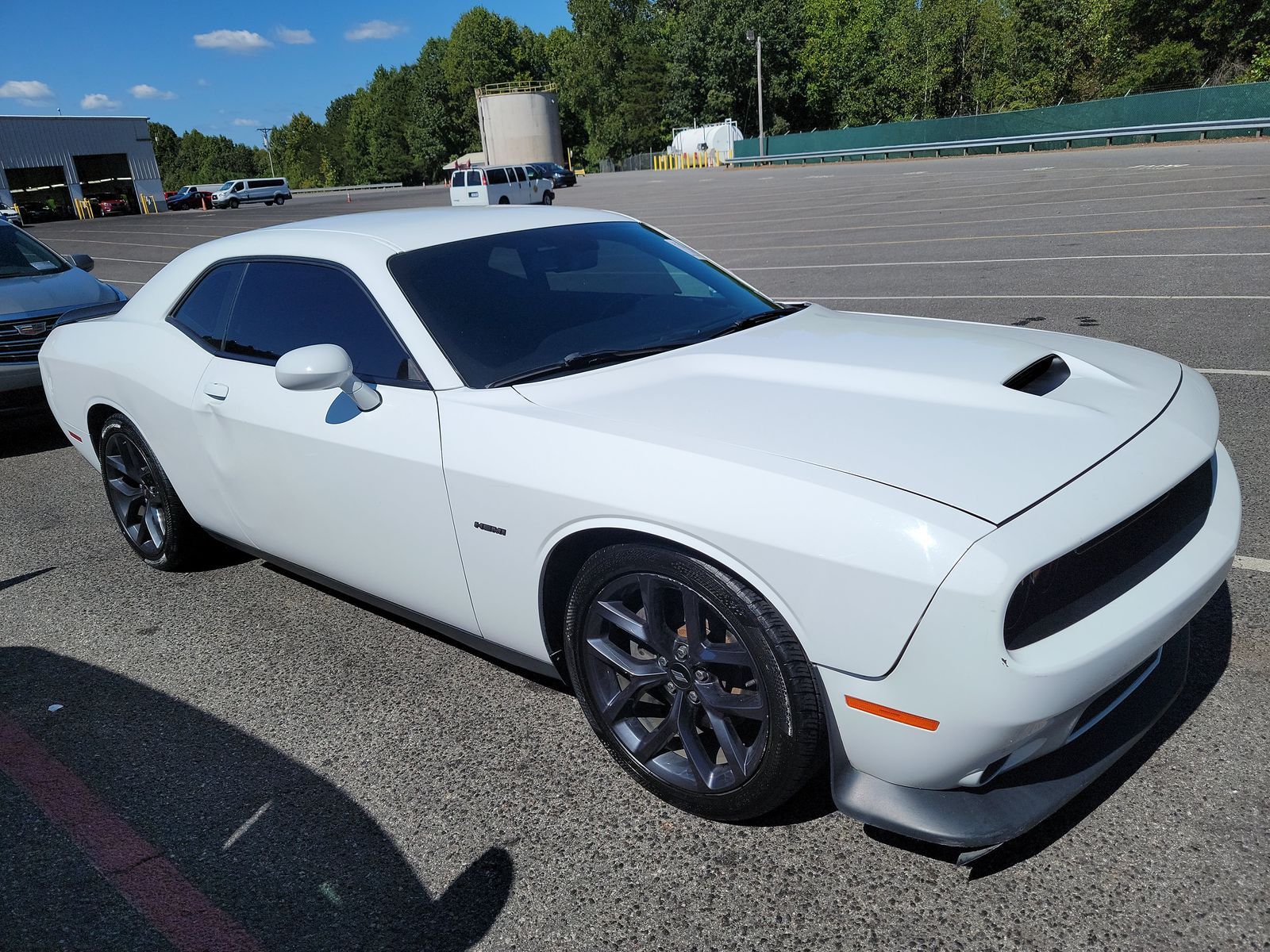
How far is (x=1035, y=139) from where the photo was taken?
3822 centimetres

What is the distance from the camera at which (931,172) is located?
31.4 m

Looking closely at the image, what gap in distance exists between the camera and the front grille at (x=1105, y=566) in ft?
6.26

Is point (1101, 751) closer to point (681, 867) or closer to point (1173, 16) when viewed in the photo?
point (681, 867)

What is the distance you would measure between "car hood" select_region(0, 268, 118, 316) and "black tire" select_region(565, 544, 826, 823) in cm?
601

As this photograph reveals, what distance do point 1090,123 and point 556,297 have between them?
43014mm

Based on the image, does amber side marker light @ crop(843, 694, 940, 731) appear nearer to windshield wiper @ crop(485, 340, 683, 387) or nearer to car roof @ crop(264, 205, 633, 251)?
windshield wiper @ crop(485, 340, 683, 387)

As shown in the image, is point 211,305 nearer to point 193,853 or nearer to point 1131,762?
point 193,853

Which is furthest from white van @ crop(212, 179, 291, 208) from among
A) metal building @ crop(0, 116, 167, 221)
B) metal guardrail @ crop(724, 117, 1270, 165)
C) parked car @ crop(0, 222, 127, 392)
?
parked car @ crop(0, 222, 127, 392)

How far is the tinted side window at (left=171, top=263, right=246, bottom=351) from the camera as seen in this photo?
3.63 meters

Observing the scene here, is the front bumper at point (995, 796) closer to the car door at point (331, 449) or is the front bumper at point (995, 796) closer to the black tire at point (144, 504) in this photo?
the car door at point (331, 449)

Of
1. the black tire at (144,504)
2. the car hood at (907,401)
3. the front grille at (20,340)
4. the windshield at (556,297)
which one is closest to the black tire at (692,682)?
the car hood at (907,401)

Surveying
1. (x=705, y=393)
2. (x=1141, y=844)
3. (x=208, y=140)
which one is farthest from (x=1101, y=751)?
(x=208, y=140)

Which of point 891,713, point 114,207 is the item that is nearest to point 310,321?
point 891,713

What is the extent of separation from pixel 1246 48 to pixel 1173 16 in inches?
205
